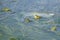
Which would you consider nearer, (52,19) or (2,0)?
(52,19)

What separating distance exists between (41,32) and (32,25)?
10 centimetres

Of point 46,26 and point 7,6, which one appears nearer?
point 46,26

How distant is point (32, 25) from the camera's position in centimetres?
126

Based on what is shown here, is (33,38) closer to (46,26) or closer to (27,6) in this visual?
(46,26)

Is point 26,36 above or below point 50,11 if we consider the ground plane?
below

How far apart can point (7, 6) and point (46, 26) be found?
408mm

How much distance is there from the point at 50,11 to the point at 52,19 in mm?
77

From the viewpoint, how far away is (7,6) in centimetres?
135

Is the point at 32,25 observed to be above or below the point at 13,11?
below

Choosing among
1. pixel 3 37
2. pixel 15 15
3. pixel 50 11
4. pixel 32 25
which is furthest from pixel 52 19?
pixel 3 37

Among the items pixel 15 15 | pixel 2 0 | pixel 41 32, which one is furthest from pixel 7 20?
pixel 41 32

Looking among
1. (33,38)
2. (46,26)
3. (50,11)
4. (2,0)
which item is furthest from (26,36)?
(2,0)

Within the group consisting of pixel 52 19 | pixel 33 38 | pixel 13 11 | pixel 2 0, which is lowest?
pixel 33 38

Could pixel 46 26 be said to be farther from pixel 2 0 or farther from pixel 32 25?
pixel 2 0
